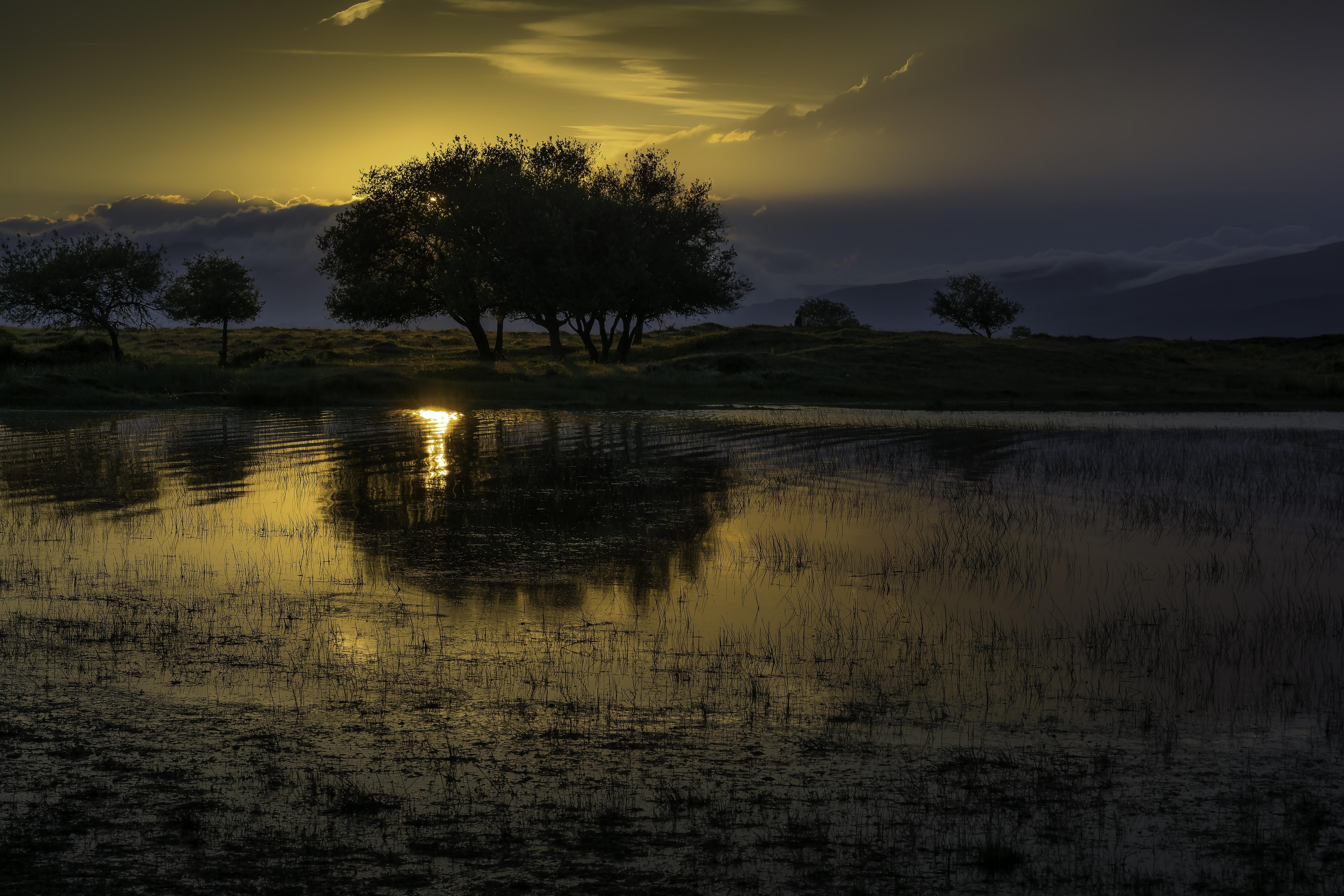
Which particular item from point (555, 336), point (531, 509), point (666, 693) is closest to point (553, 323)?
point (555, 336)

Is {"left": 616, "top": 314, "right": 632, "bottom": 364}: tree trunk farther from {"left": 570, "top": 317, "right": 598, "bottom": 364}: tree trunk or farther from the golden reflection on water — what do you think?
the golden reflection on water

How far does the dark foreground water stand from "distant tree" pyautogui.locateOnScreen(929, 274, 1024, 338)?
99.0 meters

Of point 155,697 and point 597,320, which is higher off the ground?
point 597,320

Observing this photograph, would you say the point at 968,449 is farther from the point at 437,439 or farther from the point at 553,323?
the point at 553,323

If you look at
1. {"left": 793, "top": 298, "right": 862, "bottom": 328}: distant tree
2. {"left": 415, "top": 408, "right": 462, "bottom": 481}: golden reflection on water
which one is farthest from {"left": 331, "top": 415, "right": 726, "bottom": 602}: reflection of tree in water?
{"left": 793, "top": 298, "right": 862, "bottom": 328}: distant tree

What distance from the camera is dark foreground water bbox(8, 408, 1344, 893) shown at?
6.42 meters

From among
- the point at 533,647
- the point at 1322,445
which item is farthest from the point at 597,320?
the point at 533,647

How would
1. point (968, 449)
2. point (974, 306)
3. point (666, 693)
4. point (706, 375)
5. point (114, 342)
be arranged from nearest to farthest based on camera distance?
1. point (666, 693)
2. point (968, 449)
3. point (706, 375)
4. point (114, 342)
5. point (974, 306)

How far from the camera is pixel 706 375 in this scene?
64.4m

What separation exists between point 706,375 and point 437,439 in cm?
3109

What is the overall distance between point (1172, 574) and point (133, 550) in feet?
49.7

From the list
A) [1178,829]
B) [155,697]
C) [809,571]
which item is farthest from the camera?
[809,571]

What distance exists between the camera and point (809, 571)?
50.8 feet

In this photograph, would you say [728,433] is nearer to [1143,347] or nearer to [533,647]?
[533,647]
